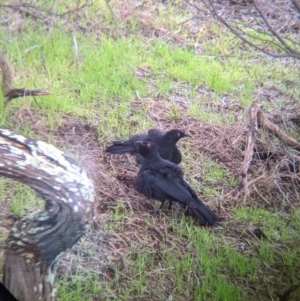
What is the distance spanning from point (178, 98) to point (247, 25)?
12.5 inches

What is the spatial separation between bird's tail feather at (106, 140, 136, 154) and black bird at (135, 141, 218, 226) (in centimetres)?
3

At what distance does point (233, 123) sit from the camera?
5.18 feet

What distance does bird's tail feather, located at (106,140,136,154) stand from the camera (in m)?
1.49

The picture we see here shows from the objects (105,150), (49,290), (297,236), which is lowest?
(49,290)

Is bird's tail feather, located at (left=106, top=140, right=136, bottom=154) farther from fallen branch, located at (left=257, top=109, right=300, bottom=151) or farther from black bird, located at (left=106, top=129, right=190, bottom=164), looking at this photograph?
fallen branch, located at (left=257, top=109, right=300, bottom=151)

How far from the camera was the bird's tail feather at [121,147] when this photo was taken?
1.49 metres

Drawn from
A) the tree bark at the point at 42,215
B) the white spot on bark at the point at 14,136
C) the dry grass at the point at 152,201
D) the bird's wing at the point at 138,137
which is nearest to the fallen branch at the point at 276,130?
the dry grass at the point at 152,201

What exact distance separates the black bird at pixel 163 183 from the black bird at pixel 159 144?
0.05 ft

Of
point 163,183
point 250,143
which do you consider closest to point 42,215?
point 163,183

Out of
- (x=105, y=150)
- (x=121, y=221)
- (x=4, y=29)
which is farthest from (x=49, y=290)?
(x=4, y=29)

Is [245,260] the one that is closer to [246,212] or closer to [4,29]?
[246,212]

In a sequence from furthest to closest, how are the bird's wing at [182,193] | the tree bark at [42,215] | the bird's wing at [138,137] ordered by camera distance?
the bird's wing at [138,137]
the bird's wing at [182,193]
the tree bark at [42,215]

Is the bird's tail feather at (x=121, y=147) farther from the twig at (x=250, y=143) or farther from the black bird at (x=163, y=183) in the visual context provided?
the twig at (x=250, y=143)

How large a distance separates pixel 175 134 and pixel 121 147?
0.50 feet
